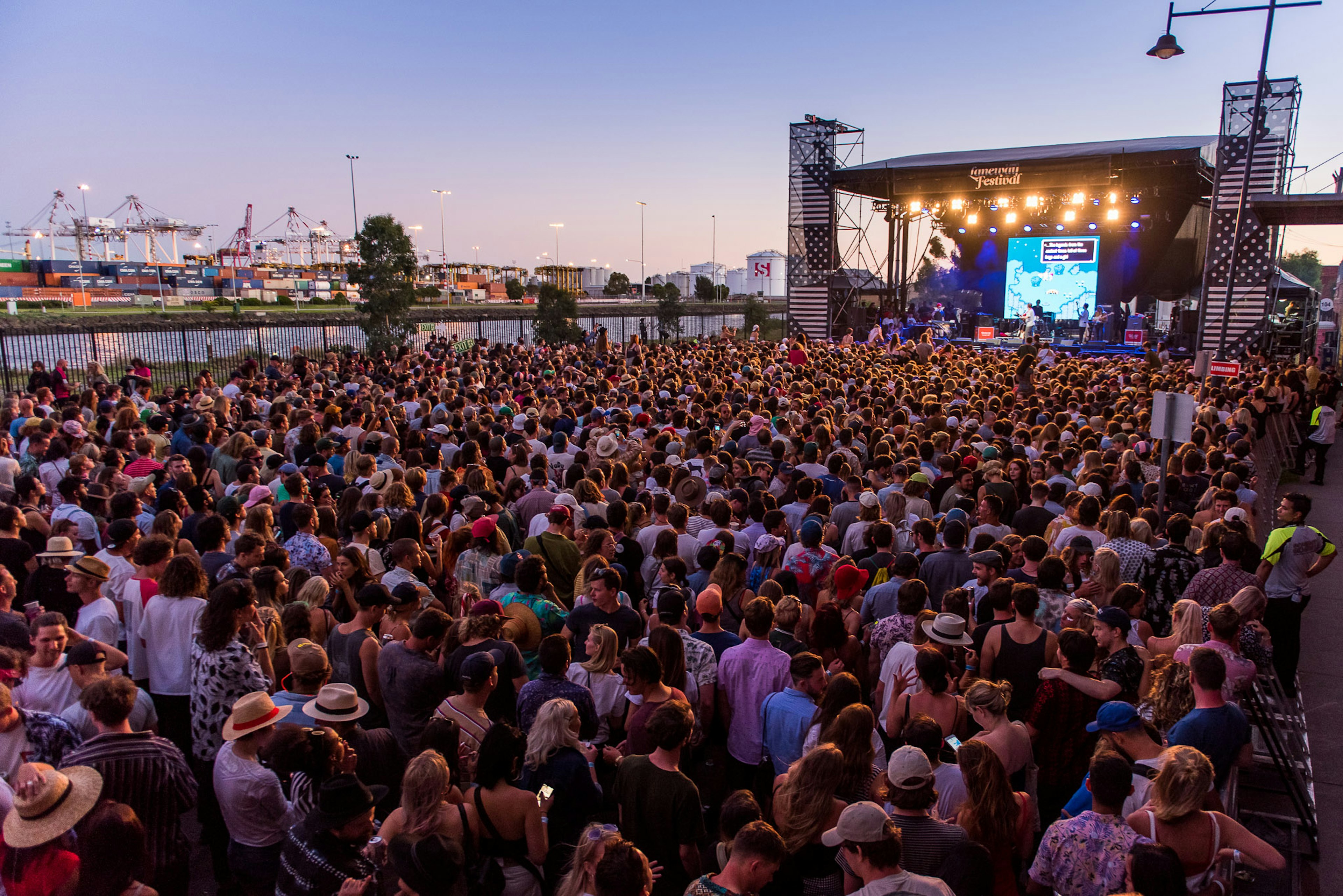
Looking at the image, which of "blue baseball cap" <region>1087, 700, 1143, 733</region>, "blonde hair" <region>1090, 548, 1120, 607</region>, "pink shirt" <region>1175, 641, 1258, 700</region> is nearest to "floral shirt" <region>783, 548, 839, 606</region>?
"blonde hair" <region>1090, 548, 1120, 607</region>

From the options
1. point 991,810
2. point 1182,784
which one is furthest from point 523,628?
point 1182,784

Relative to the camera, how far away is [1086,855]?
2904 mm

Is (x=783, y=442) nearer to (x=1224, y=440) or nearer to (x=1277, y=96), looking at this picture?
(x=1224, y=440)

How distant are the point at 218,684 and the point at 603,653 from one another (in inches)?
72.7

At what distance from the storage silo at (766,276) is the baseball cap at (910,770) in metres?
94.3

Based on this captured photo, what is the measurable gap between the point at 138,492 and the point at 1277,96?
24608mm

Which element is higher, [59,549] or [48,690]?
[59,549]

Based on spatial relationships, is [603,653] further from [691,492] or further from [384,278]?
[384,278]

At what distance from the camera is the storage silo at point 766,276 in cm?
10050

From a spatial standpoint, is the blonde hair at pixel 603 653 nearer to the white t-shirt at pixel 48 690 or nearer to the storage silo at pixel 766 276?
the white t-shirt at pixel 48 690

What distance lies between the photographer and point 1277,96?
19.6m

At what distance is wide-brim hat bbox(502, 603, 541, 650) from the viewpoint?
14.7ft

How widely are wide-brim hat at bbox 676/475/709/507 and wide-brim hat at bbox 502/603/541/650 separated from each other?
2.14 m

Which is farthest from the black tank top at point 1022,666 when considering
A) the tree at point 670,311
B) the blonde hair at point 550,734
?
the tree at point 670,311
